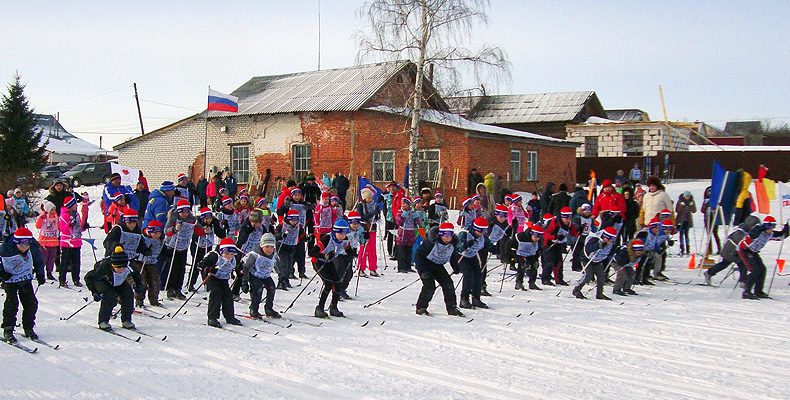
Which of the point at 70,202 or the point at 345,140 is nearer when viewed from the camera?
the point at 70,202

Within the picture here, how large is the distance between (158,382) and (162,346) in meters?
1.57

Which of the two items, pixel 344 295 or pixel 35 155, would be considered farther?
pixel 35 155

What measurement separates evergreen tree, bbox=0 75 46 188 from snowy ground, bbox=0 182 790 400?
95.9 feet

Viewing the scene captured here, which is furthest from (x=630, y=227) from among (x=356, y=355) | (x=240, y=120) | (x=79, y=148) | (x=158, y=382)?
(x=79, y=148)

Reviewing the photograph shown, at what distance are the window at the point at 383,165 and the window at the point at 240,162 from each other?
6.41 metres

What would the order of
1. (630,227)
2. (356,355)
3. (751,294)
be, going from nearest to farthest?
(356,355), (751,294), (630,227)

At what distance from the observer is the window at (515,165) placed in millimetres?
29828

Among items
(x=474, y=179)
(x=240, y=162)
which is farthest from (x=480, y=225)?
(x=240, y=162)

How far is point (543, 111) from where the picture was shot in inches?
1823

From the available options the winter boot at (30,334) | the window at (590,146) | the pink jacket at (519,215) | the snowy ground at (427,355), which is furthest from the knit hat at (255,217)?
the window at (590,146)

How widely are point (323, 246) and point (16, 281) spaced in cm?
396

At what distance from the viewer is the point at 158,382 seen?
23.2 feet

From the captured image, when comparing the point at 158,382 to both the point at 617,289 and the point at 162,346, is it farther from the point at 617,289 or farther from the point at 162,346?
the point at 617,289

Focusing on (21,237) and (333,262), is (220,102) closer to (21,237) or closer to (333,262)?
(333,262)
